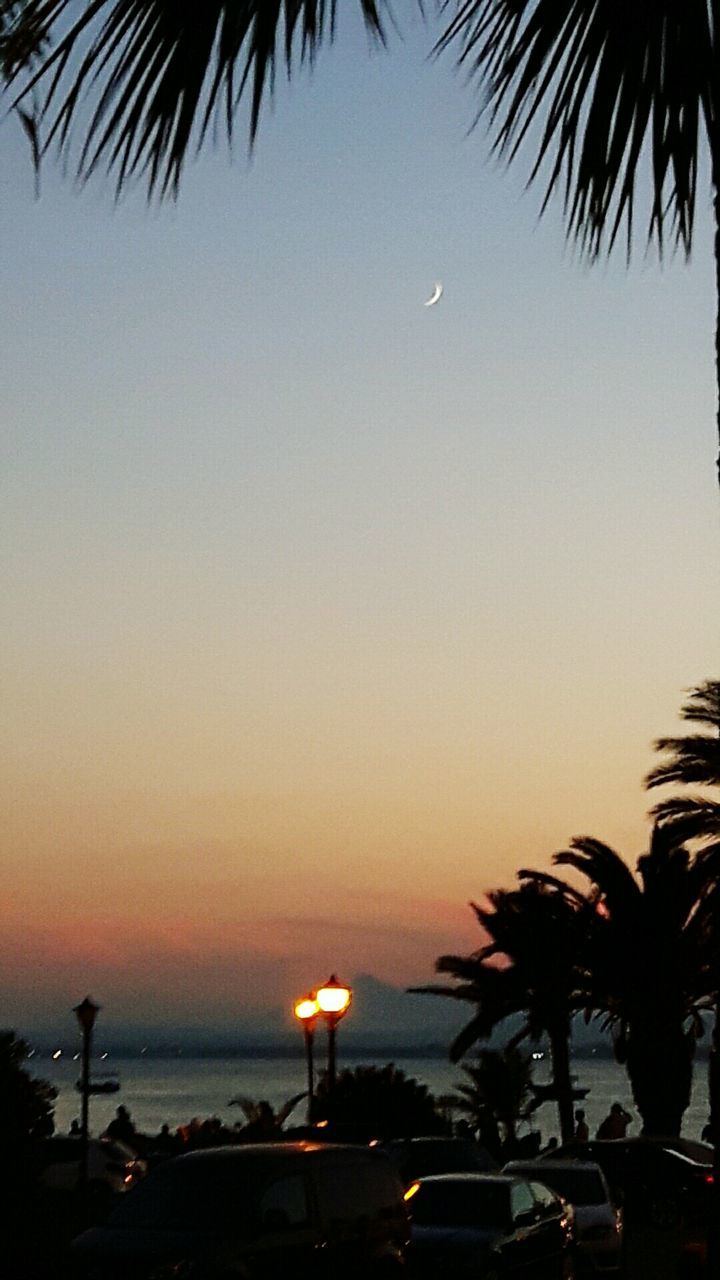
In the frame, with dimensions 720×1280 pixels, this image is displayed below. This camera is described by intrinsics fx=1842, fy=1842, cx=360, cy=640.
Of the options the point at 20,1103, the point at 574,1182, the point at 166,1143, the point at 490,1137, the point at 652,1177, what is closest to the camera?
the point at 574,1182

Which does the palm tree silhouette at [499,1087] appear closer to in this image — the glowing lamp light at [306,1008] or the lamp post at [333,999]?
the glowing lamp light at [306,1008]

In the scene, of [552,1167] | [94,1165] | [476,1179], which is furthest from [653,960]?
[476,1179]

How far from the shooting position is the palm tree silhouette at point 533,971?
41.9 m

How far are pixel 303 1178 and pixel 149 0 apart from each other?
39.4 ft

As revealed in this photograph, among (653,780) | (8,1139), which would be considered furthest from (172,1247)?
(653,780)

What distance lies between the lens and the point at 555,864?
136 feet

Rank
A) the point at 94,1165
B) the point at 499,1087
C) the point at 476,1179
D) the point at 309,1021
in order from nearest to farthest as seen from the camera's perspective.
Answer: the point at 476,1179, the point at 94,1165, the point at 309,1021, the point at 499,1087

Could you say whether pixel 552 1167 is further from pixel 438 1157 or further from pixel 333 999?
pixel 333 999

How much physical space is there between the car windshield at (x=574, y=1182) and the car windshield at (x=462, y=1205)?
105 inches

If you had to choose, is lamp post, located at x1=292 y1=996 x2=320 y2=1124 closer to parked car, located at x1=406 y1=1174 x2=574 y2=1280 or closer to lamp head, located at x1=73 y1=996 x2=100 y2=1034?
lamp head, located at x1=73 y1=996 x2=100 y2=1034

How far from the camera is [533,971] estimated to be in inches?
1682

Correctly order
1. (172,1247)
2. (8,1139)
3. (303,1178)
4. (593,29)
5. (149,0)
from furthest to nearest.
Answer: (8,1139) → (303,1178) → (172,1247) → (593,29) → (149,0)

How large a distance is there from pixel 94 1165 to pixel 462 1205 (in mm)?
13709

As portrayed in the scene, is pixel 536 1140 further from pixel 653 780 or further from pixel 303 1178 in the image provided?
pixel 303 1178
